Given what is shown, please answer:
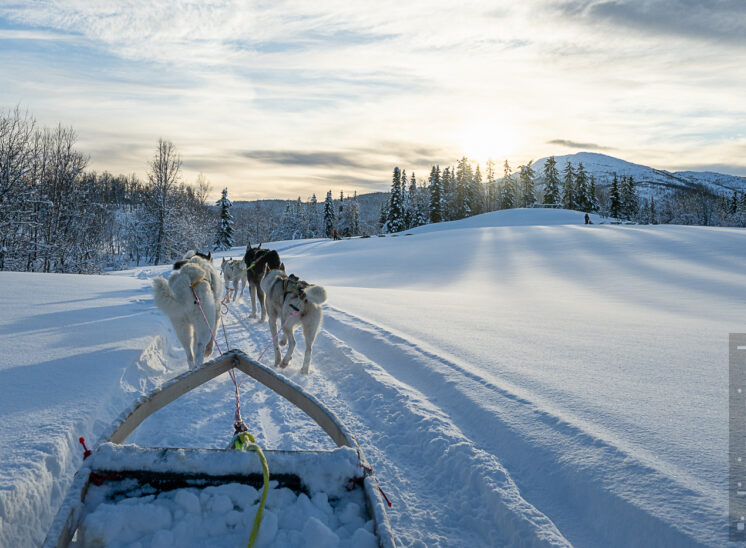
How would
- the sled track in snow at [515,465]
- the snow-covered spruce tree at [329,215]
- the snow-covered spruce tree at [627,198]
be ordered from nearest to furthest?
the sled track in snow at [515,465] < the snow-covered spruce tree at [627,198] < the snow-covered spruce tree at [329,215]

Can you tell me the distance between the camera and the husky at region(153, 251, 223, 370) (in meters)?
5.07

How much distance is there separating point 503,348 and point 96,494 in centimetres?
490

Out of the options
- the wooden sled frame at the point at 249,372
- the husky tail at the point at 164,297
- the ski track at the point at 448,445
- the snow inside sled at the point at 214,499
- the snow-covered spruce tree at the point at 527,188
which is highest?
the snow-covered spruce tree at the point at 527,188

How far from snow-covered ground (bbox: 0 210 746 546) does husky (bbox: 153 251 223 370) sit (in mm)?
615

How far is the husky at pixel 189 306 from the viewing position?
5.07 metres

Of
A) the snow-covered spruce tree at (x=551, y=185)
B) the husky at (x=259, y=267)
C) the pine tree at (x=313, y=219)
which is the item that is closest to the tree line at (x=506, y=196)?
the snow-covered spruce tree at (x=551, y=185)

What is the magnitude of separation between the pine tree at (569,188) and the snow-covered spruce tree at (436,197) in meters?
18.2

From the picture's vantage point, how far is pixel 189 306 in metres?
5.13

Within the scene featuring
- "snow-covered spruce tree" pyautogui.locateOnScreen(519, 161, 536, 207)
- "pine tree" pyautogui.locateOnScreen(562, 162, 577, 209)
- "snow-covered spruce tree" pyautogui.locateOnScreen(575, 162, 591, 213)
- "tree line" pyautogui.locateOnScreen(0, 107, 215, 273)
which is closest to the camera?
"tree line" pyautogui.locateOnScreen(0, 107, 215, 273)

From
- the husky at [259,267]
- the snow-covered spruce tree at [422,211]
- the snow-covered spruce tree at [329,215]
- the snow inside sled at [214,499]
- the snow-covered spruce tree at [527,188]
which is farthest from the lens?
the snow-covered spruce tree at [527,188]

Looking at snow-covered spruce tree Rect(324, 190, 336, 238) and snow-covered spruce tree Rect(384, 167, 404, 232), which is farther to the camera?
snow-covered spruce tree Rect(324, 190, 336, 238)

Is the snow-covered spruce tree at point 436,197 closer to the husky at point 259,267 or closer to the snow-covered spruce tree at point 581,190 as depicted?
the snow-covered spruce tree at point 581,190

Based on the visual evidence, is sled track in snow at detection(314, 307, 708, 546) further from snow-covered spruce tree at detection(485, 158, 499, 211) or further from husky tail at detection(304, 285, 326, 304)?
snow-covered spruce tree at detection(485, 158, 499, 211)

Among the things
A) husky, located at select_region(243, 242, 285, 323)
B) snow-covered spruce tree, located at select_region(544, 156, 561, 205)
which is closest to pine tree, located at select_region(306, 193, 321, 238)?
snow-covered spruce tree, located at select_region(544, 156, 561, 205)
